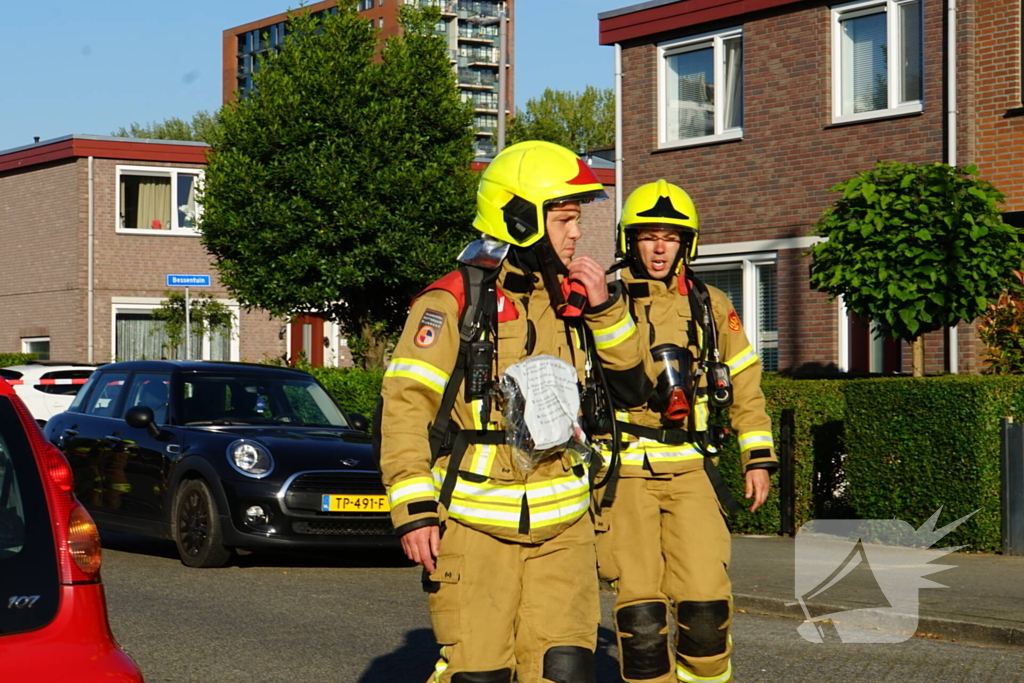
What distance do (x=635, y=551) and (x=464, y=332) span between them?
1380 millimetres

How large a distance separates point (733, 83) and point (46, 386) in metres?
9.97

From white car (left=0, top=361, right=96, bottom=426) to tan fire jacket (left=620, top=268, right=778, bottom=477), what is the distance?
13.9 meters

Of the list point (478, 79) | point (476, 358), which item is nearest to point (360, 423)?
point (476, 358)

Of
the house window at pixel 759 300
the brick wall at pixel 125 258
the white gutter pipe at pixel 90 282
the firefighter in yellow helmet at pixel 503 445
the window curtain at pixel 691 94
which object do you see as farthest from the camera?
the brick wall at pixel 125 258

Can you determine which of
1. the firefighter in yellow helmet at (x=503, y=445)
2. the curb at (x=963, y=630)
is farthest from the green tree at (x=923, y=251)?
the firefighter in yellow helmet at (x=503, y=445)

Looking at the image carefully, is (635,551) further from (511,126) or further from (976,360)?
(511,126)

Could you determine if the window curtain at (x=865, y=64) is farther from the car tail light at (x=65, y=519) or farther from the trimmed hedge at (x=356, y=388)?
the car tail light at (x=65, y=519)

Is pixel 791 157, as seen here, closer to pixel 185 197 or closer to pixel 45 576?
pixel 45 576

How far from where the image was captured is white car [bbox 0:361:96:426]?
18469mm

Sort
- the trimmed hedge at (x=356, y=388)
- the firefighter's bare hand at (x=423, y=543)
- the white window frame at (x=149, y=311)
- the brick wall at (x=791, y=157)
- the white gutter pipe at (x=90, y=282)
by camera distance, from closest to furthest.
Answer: the firefighter's bare hand at (x=423, y=543), the trimmed hedge at (x=356, y=388), the brick wall at (x=791, y=157), the white gutter pipe at (x=90, y=282), the white window frame at (x=149, y=311)

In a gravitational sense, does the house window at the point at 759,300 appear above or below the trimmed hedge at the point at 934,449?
above

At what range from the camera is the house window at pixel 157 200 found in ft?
118

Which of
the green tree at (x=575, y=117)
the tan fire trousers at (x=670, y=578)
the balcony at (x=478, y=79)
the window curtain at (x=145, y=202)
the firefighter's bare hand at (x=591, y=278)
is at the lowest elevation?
the tan fire trousers at (x=670, y=578)

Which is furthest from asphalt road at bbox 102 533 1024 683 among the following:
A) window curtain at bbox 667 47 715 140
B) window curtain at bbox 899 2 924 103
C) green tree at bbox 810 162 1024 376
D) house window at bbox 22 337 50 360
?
house window at bbox 22 337 50 360
